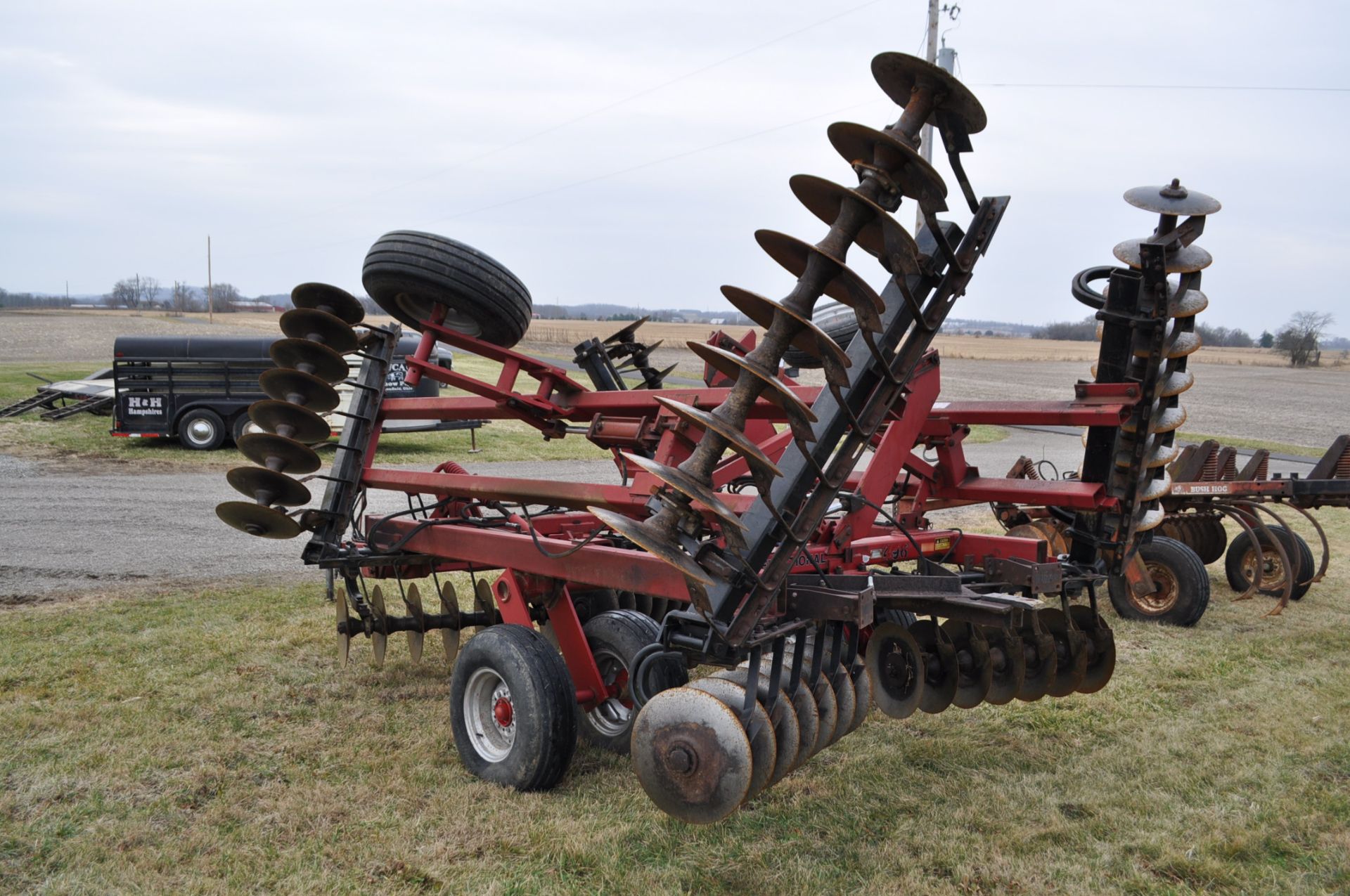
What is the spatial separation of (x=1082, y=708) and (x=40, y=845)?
4.69 meters

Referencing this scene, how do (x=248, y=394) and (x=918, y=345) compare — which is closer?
(x=918, y=345)

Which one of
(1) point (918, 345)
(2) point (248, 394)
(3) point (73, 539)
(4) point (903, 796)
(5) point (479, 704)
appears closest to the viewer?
(1) point (918, 345)

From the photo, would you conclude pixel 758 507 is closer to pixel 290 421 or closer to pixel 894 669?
pixel 894 669

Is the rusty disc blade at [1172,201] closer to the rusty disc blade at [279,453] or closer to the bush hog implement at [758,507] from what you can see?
the bush hog implement at [758,507]

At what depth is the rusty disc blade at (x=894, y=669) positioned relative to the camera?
3.96 m

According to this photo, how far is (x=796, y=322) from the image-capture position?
2.91m

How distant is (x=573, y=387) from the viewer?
5273 millimetres

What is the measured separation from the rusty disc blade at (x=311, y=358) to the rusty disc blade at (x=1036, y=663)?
135 inches

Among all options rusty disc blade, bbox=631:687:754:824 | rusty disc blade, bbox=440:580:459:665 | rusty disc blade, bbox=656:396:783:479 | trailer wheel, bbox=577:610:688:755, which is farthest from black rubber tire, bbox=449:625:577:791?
rusty disc blade, bbox=656:396:783:479

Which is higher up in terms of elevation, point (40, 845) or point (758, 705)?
point (758, 705)

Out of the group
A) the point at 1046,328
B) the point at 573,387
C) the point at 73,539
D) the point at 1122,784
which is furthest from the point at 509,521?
the point at 1046,328

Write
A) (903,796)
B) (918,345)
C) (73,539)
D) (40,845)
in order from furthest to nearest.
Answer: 1. (73,539)
2. (903,796)
3. (40,845)
4. (918,345)

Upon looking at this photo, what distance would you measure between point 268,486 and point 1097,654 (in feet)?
13.1

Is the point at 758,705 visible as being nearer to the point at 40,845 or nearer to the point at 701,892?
the point at 701,892
